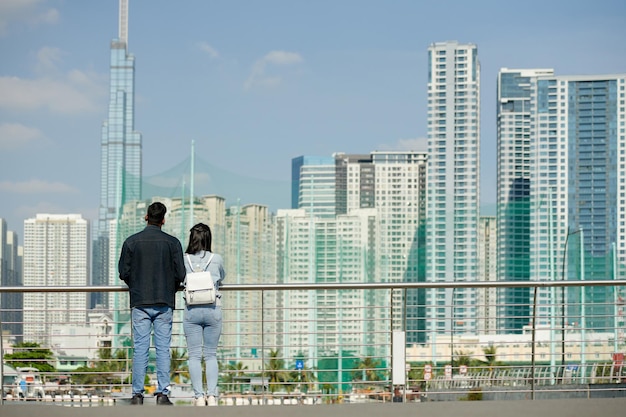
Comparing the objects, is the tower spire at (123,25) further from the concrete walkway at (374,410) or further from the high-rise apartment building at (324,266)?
the concrete walkway at (374,410)

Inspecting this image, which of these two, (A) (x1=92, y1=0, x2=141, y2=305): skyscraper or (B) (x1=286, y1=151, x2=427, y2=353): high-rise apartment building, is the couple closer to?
(B) (x1=286, y1=151, x2=427, y2=353): high-rise apartment building

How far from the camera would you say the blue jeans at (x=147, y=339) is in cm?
556

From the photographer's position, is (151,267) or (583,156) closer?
(151,267)

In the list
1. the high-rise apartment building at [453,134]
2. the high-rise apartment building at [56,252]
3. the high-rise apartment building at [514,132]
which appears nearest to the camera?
the high-rise apartment building at [453,134]

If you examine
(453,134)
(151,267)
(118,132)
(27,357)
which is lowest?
(27,357)

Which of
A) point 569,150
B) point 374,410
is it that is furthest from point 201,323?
point 569,150

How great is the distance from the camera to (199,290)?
549 cm

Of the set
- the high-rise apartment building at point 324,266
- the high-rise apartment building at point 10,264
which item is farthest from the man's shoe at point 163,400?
the high-rise apartment building at point 10,264

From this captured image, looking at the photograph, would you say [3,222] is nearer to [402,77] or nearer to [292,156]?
[292,156]

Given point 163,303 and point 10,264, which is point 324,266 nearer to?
point 10,264

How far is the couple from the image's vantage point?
219 inches

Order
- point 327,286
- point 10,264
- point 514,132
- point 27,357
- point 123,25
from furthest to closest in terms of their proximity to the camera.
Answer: point 123,25
point 10,264
point 514,132
point 27,357
point 327,286

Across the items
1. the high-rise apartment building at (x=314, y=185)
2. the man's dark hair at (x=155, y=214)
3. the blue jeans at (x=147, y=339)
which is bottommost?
the blue jeans at (x=147, y=339)

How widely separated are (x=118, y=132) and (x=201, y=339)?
82581 millimetres
